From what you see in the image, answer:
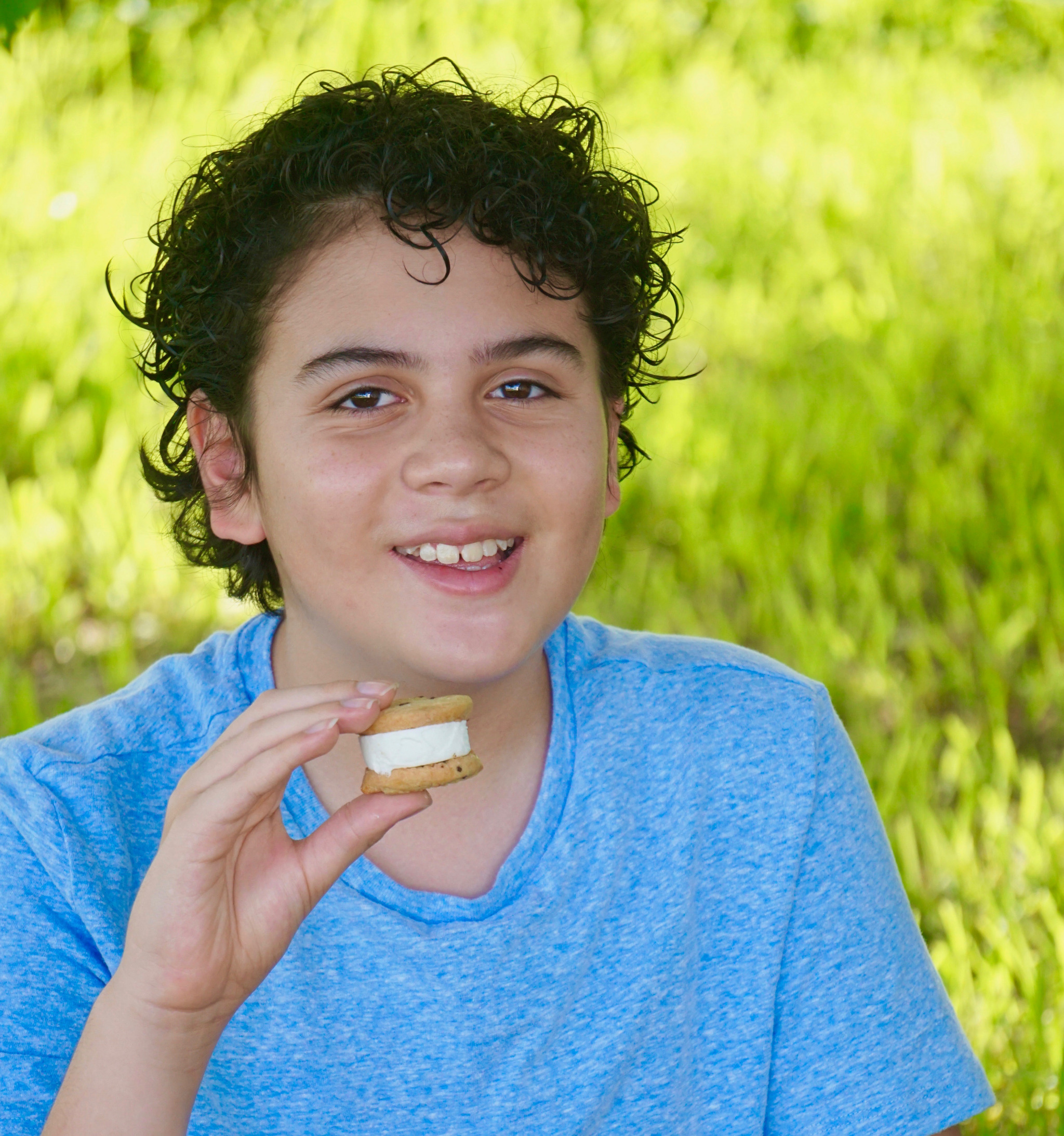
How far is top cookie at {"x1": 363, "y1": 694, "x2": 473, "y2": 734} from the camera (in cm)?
131

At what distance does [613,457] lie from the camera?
1827 mm

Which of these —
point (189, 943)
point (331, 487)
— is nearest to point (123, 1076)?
point (189, 943)

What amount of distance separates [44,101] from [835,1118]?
188 inches

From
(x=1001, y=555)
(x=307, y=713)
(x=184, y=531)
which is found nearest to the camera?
(x=307, y=713)

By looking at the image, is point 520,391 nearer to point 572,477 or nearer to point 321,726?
point 572,477

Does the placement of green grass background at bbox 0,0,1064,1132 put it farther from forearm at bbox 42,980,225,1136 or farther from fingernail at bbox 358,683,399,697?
forearm at bbox 42,980,225,1136

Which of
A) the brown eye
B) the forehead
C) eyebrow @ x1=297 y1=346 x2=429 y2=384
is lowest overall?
the brown eye

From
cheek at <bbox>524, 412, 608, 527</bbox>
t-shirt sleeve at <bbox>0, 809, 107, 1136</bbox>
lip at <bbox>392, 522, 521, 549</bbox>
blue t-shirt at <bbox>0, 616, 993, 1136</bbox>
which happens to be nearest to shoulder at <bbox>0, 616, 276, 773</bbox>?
blue t-shirt at <bbox>0, 616, 993, 1136</bbox>

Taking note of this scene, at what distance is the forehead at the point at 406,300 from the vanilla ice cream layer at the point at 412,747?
1.34 feet

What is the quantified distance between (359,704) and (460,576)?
0.82 feet

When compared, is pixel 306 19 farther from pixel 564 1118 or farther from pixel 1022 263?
pixel 564 1118

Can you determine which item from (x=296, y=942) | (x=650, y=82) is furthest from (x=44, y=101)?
(x=296, y=942)

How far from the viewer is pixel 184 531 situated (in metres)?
2.08

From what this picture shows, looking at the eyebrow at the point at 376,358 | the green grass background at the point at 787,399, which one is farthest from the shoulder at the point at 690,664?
the green grass background at the point at 787,399
